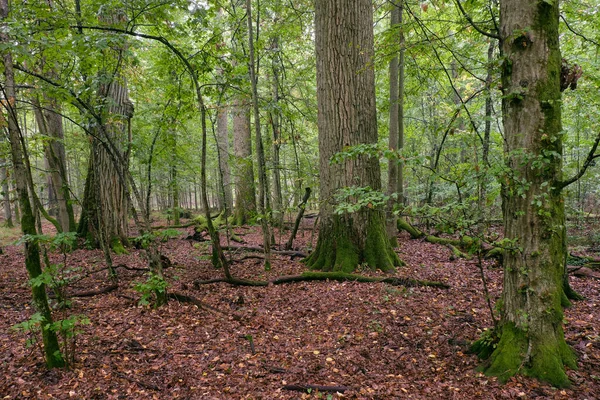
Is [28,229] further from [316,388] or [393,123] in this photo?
[393,123]

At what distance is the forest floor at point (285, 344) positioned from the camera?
2932 millimetres

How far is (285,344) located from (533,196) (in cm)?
294

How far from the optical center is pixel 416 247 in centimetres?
805

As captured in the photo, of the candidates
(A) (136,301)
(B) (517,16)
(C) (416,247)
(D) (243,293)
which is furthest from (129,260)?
(B) (517,16)

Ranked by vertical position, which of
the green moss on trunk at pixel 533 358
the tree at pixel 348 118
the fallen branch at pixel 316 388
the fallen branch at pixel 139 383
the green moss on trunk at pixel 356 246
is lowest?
the fallen branch at pixel 316 388

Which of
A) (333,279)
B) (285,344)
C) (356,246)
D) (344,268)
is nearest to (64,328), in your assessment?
(285,344)

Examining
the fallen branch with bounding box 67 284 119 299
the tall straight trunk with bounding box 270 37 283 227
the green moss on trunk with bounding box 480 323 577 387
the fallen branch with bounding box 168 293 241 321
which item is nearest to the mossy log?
the fallen branch with bounding box 168 293 241 321

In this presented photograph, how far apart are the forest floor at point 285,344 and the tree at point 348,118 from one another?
595mm

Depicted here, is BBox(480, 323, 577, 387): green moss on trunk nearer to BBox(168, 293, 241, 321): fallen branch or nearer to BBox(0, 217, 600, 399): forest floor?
BBox(0, 217, 600, 399): forest floor

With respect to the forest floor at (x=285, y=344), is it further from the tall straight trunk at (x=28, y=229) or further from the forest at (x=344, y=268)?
the tall straight trunk at (x=28, y=229)

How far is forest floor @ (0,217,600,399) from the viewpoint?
2932 mm

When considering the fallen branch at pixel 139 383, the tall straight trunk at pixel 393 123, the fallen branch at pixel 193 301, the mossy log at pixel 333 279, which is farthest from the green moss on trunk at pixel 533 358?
the tall straight trunk at pixel 393 123

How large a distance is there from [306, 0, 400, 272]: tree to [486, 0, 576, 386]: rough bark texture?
2.92m

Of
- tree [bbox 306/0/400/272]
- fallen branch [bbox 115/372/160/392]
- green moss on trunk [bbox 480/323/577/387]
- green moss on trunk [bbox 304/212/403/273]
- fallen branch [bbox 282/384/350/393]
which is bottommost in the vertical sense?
fallen branch [bbox 282/384/350/393]
